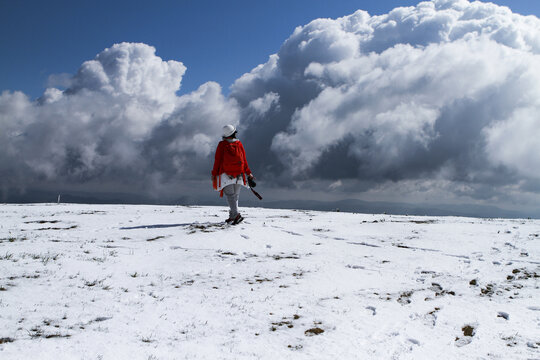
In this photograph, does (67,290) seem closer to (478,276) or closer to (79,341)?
(79,341)

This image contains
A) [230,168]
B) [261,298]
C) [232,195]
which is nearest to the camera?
[261,298]

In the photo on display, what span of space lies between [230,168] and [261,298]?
251 inches

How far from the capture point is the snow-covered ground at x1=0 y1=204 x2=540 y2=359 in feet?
11.7

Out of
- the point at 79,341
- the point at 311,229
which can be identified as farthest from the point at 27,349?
the point at 311,229

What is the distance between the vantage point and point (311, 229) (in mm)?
11367

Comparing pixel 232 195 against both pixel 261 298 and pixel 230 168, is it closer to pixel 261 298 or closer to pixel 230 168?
pixel 230 168

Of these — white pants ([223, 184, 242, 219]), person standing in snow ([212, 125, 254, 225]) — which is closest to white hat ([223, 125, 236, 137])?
person standing in snow ([212, 125, 254, 225])

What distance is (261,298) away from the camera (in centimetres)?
496

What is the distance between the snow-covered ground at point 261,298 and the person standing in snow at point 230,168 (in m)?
2.16

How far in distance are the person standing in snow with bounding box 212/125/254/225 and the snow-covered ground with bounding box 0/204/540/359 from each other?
7.10 ft

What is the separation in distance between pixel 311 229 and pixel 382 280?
536 centimetres

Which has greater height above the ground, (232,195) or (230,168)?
(230,168)

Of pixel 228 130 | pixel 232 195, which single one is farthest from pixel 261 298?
pixel 228 130

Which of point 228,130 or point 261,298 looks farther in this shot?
point 228,130
